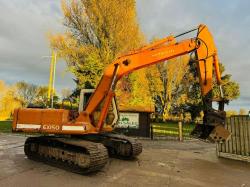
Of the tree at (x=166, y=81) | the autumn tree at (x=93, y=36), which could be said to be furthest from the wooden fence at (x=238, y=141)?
the tree at (x=166, y=81)

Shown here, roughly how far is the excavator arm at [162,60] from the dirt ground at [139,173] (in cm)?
128

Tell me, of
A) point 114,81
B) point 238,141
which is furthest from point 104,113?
point 238,141

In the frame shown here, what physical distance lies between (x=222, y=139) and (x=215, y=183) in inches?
45.6

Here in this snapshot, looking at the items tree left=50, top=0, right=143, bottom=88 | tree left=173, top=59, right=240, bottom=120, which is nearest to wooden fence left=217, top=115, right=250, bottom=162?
tree left=50, top=0, right=143, bottom=88

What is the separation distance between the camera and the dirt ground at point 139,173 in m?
6.75

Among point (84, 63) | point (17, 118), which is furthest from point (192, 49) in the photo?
point (84, 63)

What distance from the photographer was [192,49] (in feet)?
27.3

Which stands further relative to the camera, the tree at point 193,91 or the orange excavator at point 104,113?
the tree at point 193,91

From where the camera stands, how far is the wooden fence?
10.6 meters

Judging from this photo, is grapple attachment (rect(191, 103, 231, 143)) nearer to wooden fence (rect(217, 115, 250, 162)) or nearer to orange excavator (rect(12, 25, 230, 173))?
orange excavator (rect(12, 25, 230, 173))

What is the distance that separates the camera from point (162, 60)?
8430mm

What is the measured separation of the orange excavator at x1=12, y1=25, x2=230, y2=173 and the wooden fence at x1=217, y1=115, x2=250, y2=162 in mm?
3510

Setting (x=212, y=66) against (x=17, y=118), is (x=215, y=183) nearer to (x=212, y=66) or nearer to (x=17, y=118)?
(x=212, y=66)

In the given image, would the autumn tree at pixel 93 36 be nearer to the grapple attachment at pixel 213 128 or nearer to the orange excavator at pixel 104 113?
the orange excavator at pixel 104 113
